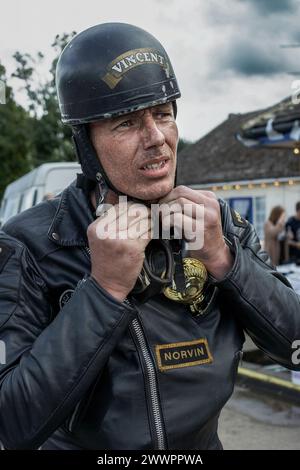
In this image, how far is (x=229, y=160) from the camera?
2588cm

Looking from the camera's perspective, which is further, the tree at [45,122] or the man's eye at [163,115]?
the tree at [45,122]

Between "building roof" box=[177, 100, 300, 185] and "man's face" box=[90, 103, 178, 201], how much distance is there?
17287mm

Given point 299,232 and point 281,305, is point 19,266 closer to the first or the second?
point 281,305

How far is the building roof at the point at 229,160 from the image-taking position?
21.9m

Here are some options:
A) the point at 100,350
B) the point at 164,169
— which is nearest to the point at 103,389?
the point at 100,350

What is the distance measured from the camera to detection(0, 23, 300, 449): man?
139 centimetres

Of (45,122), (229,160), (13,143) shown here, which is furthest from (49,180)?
(13,143)

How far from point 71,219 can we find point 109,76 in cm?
37

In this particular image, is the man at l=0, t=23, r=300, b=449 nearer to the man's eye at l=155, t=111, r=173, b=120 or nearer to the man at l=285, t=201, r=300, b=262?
Result: the man's eye at l=155, t=111, r=173, b=120

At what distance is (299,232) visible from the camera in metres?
10.5

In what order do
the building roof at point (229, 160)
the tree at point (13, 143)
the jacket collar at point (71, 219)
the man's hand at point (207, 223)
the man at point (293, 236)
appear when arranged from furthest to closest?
1. the tree at point (13, 143)
2. the building roof at point (229, 160)
3. the man at point (293, 236)
4. the jacket collar at point (71, 219)
5. the man's hand at point (207, 223)

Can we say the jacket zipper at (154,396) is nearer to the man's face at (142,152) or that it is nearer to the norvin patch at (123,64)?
the man's face at (142,152)

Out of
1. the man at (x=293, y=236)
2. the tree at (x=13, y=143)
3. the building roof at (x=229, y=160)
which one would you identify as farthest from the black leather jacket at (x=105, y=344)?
the tree at (x=13, y=143)

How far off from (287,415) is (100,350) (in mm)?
4870
